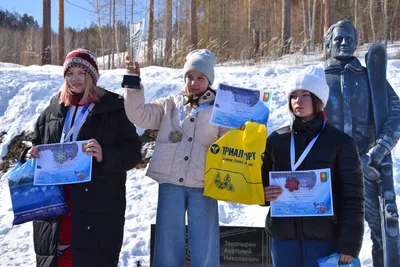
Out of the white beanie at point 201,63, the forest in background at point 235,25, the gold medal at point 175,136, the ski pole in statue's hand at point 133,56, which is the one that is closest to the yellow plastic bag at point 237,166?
the gold medal at point 175,136

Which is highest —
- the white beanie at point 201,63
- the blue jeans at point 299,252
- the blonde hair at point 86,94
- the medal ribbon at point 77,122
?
the white beanie at point 201,63

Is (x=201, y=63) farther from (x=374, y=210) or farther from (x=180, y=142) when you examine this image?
(x=374, y=210)

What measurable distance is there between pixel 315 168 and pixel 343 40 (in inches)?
52.3

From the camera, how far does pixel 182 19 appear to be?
27.0 meters

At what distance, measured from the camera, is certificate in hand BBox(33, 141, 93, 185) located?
2689 millimetres

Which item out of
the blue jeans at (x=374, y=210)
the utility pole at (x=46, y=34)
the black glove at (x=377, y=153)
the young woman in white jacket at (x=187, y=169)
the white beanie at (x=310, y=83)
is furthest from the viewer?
the utility pole at (x=46, y=34)

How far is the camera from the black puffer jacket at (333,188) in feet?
7.60

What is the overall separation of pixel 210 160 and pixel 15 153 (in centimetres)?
538

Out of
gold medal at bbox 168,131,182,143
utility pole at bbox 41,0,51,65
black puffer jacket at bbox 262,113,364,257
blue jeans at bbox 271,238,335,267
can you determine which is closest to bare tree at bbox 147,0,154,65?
utility pole at bbox 41,0,51,65

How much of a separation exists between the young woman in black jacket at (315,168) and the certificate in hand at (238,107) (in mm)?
226

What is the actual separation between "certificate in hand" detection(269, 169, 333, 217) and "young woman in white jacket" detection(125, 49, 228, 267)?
508 millimetres

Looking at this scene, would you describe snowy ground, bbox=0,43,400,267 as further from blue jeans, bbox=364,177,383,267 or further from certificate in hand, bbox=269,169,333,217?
certificate in hand, bbox=269,169,333,217

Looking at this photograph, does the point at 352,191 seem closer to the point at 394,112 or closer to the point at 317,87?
the point at 317,87

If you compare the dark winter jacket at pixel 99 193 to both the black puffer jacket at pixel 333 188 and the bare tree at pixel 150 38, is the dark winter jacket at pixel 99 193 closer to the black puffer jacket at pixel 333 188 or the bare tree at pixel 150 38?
the black puffer jacket at pixel 333 188
